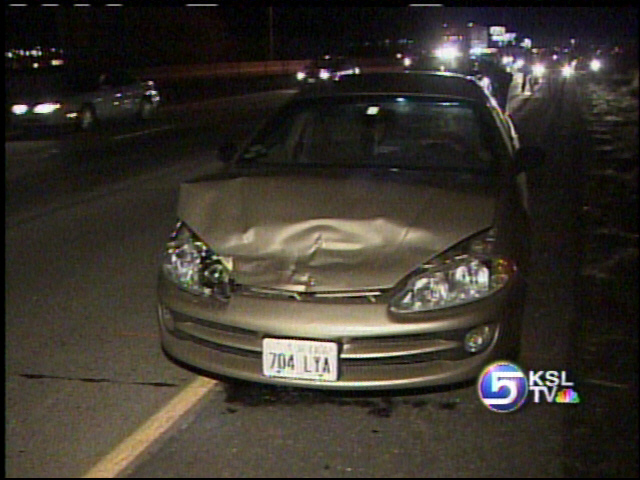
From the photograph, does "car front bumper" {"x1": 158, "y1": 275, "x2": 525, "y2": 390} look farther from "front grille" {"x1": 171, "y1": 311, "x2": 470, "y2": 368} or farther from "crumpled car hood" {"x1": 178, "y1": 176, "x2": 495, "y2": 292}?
"crumpled car hood" {"x1": 178, "y1": 176, "x2": 495, "y2": 292}

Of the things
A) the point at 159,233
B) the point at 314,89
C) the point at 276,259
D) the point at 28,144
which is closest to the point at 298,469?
the point at 276,259

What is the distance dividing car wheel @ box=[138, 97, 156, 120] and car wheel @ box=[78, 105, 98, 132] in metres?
2.60

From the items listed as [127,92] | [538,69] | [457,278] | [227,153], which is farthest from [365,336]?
[538,69]

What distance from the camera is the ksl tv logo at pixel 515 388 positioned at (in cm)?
443

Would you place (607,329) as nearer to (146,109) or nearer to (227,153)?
(227,153)

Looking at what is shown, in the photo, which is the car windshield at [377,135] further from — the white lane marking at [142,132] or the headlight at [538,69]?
the headlight at [538,69]

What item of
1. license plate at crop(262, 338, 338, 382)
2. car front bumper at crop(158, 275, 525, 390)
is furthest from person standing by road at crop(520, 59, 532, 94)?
license plate at crop(262, 338, 338, 382)

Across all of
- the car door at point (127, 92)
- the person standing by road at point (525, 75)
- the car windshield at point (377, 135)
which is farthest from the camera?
the person standing by road at point (525, 75)

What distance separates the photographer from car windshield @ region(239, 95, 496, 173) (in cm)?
574

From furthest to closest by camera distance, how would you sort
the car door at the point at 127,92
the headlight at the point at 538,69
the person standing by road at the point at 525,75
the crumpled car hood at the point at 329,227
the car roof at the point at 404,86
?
the headlight at the point at 538,69
the person standing by road at the point at 525,75
the car door at the point at 127,92
the car roof at the point at 404,86
the crumpled car hood at the point at 329,227

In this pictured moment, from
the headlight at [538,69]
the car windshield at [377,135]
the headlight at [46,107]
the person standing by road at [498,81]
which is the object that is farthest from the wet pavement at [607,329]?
the headlight at [538,69]

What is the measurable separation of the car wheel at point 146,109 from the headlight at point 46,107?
143 inches

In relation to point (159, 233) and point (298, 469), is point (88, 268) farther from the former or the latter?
point (298, 469)

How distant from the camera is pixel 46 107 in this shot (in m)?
19.7
